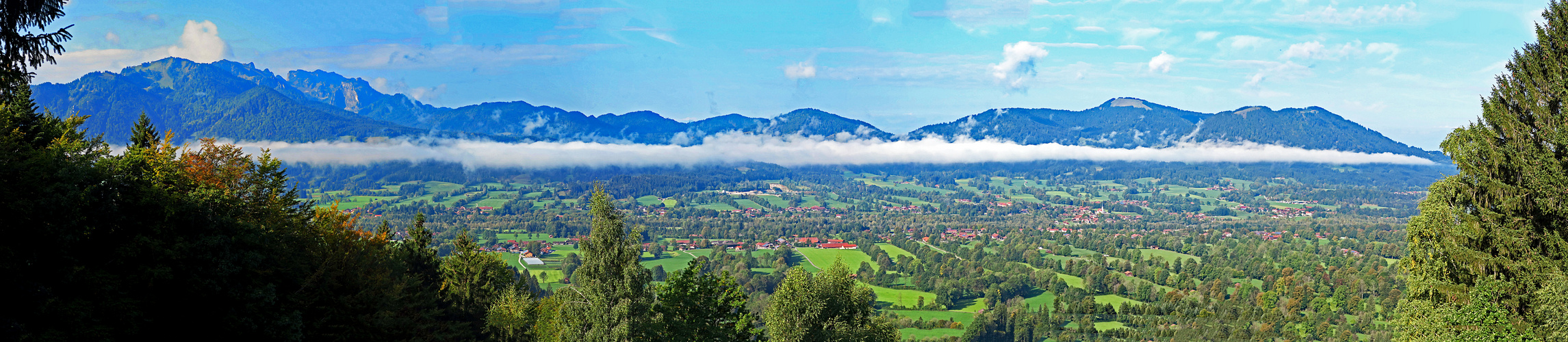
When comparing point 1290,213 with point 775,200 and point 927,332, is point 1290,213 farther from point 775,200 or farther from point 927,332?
point 927,332

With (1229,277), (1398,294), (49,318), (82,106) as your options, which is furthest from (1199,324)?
(82,106)

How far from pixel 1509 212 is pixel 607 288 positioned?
51.6ft

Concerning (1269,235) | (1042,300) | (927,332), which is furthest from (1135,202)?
(927,332)

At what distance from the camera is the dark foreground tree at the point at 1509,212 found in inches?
475

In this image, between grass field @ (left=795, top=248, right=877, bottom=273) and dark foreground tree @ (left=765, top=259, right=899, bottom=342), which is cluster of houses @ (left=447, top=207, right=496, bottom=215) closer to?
grass field @ (left=795, top=248, right=877, bottom=273)

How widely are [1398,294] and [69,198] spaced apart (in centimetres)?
7681

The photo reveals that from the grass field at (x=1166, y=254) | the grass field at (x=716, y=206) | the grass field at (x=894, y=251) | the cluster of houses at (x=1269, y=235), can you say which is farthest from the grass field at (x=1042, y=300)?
the grass field at (x=716, y=206)

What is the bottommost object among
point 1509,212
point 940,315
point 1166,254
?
point 1166,254

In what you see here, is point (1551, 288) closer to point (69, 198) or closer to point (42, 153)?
point (69, 198)

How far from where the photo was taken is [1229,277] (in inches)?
3081

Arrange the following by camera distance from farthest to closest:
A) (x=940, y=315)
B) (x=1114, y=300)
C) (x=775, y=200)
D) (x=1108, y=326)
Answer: (x=775, y=200), (x=1114, y=300), (x=940, y=315), (x=1108, y=326)

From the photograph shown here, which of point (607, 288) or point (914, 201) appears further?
point (914, 201)

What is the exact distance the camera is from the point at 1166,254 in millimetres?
97812

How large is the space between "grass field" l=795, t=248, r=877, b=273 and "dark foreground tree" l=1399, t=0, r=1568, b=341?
207ft
